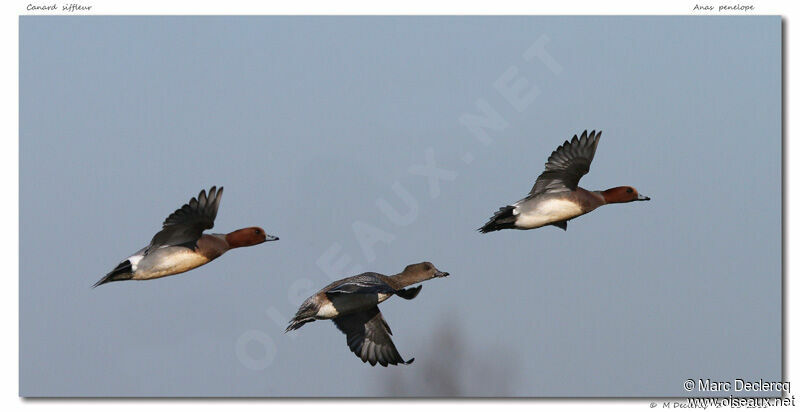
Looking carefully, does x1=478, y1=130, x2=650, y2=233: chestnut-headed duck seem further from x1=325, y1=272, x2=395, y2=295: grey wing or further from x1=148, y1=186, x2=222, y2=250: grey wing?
x1=148, y1=186, x2=222, y2=250: grey wing

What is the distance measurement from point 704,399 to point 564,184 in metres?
3.07

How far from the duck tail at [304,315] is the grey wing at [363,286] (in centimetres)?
23

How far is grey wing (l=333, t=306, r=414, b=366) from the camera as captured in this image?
480 inches

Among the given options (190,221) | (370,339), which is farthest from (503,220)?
(190,221)

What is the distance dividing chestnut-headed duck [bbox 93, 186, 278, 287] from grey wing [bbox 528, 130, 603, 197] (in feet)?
11.5

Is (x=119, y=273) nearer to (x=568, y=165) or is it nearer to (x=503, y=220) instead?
(x=503, y=220)

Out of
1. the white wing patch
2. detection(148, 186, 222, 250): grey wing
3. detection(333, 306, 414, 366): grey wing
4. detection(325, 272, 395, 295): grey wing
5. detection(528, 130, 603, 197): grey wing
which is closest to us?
detection(148, 186, 222, 250): grey wing

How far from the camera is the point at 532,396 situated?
41.0 feet

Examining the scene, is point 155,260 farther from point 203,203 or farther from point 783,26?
point 783,26

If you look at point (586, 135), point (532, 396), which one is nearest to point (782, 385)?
point (532, 396)

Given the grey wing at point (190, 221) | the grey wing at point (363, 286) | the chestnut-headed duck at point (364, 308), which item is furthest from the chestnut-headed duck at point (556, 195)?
the grey wing at point (190, 221)

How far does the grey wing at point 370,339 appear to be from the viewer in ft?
40.0

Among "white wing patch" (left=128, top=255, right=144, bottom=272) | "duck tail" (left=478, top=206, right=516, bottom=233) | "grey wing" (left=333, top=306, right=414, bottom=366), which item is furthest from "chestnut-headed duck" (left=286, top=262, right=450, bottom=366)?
"white wing patch" (left=128, top=255, right=144, bottom=272)

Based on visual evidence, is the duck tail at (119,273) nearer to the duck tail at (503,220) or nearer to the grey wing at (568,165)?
the duck tail at (503,220)
